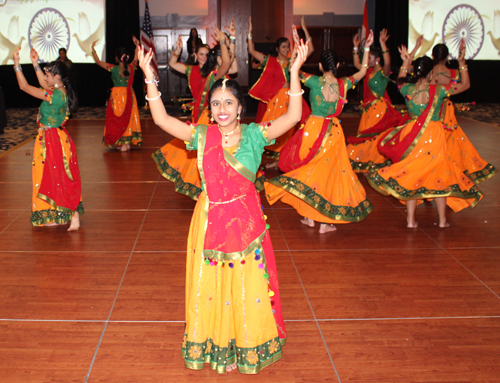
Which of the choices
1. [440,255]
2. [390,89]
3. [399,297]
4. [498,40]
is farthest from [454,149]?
[498,40]

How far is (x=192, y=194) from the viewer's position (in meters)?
4.91

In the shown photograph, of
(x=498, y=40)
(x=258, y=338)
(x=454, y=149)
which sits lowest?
(x=258, y=338)

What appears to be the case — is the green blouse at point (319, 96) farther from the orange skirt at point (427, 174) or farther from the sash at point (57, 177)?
the sash at point (57, 177)

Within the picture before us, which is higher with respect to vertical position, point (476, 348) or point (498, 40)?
point (498, 40)

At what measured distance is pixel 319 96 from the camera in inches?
168

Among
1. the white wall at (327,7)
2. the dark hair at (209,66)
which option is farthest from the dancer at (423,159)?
the white wall at (327,7)

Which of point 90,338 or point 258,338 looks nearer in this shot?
point 258,338

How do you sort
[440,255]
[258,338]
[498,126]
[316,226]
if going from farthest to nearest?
1. [498,126]
2. [316,226]
3. [440,255]
4. [258,338]

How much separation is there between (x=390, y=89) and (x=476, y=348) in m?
11.8

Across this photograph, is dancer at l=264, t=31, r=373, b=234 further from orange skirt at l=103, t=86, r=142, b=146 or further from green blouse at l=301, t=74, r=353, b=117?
orange skirt at l=103, t=86, r=142, b=146

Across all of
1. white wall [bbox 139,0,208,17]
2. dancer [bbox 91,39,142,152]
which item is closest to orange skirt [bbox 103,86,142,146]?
dancer [bbox 91,39,142,152]

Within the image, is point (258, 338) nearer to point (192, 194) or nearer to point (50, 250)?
point (50, 250)

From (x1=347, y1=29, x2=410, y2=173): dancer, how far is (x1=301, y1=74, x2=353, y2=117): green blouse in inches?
78.2

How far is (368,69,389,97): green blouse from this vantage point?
6.21m
